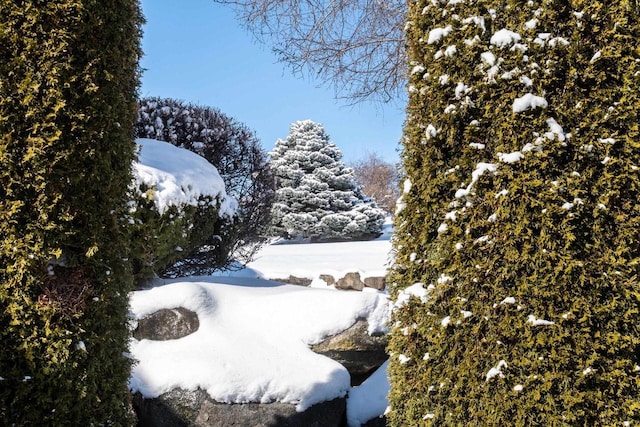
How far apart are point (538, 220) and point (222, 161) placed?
6.95 metres

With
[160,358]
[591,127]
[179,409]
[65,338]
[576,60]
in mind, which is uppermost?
[576,60]

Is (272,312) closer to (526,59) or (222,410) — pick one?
(222,410)

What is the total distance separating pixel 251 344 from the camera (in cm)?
411

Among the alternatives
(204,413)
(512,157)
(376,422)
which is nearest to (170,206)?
(204,413)

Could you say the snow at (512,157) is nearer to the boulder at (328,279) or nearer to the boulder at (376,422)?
the boulder at (376,422)

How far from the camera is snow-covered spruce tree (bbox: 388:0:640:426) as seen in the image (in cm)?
230

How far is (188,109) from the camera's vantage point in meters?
8.32

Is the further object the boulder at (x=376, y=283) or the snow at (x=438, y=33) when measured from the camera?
the boulder at (x=376, y=283)

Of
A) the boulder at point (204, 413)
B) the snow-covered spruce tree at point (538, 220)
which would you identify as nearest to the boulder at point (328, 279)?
the boulder at point (204, 413)

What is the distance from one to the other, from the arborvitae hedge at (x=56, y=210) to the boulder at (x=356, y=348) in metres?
2.20

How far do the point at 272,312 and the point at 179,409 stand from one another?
3.81 ft

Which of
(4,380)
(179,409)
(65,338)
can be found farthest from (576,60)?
(179,409)

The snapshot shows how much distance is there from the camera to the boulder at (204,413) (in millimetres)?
3648

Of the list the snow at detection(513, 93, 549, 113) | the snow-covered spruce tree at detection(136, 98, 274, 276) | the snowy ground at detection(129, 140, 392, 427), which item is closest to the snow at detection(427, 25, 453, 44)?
the snow at detection(513, 93, 549, 113)
